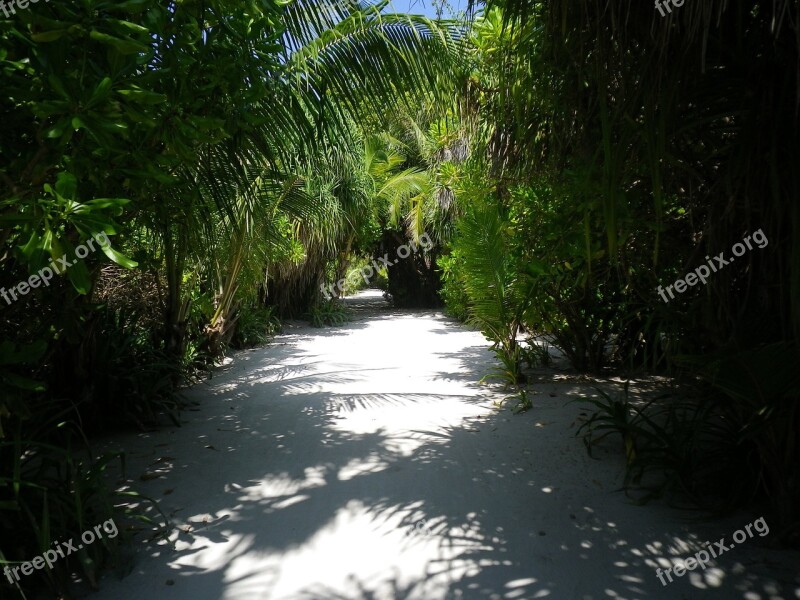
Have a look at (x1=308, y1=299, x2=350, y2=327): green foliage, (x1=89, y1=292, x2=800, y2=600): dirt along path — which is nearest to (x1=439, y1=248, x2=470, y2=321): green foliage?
(x1=308, y1=299, x2=350, y2=327): green foliage

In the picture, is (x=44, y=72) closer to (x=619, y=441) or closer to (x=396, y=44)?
(x=396, y=44)

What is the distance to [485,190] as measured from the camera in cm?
679

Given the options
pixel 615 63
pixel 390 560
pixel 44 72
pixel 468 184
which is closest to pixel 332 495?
pixel 390 560

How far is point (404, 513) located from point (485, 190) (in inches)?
176

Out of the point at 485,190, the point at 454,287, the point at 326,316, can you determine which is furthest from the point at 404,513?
the point at 326,316

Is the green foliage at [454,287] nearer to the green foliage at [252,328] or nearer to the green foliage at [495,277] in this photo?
the green foliage at [252,328]

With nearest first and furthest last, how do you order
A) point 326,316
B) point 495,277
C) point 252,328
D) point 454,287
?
1. point 495,277
2. point 252,328
3. point 454,287
4. point 326,316

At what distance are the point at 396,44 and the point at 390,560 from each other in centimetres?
448

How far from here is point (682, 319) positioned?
352cm

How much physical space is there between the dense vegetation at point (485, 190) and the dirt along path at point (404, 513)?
34cm

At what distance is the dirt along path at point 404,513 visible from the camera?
2.64m

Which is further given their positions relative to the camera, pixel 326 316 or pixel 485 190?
pixel 326 316

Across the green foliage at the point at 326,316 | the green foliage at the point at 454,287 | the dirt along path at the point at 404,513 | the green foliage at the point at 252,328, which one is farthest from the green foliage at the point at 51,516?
the green foliage at the point at 326,316

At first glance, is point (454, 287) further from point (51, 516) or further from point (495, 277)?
point (51, 516)
